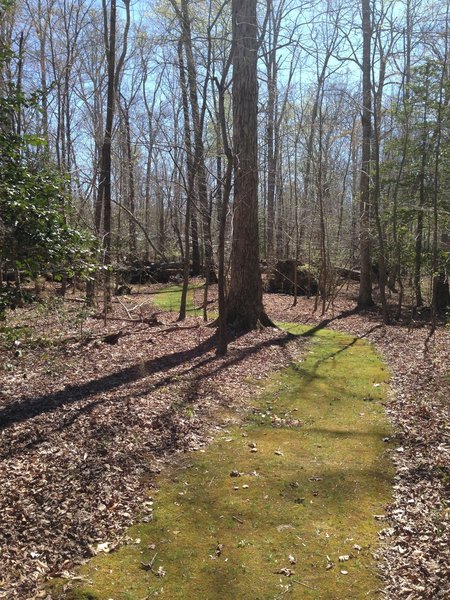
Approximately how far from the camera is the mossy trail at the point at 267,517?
3.64 metres

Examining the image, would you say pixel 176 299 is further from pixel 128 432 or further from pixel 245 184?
pixel 128 432

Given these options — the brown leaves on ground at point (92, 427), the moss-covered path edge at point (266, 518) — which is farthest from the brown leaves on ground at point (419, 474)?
the brown leaves on ground at point (92, 427)

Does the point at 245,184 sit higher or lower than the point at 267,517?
higher

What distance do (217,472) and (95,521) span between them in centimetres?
146

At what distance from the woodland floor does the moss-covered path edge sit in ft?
0.76

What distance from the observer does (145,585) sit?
11.9ft

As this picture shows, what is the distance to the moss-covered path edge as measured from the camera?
3.64m

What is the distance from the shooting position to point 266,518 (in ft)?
14.6

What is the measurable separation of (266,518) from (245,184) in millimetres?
8278

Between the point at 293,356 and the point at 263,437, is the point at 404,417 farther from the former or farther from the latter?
the point at 293,356

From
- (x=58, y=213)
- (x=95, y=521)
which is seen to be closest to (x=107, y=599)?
(x=95, y=521)

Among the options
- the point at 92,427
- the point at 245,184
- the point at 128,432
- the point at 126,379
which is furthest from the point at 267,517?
the point at 245,184

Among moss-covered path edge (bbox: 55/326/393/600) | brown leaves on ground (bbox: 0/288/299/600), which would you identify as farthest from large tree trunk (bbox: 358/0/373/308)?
moss-covered path edge (bbox: 55/326/393/600)

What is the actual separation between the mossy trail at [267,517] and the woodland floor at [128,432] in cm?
22
